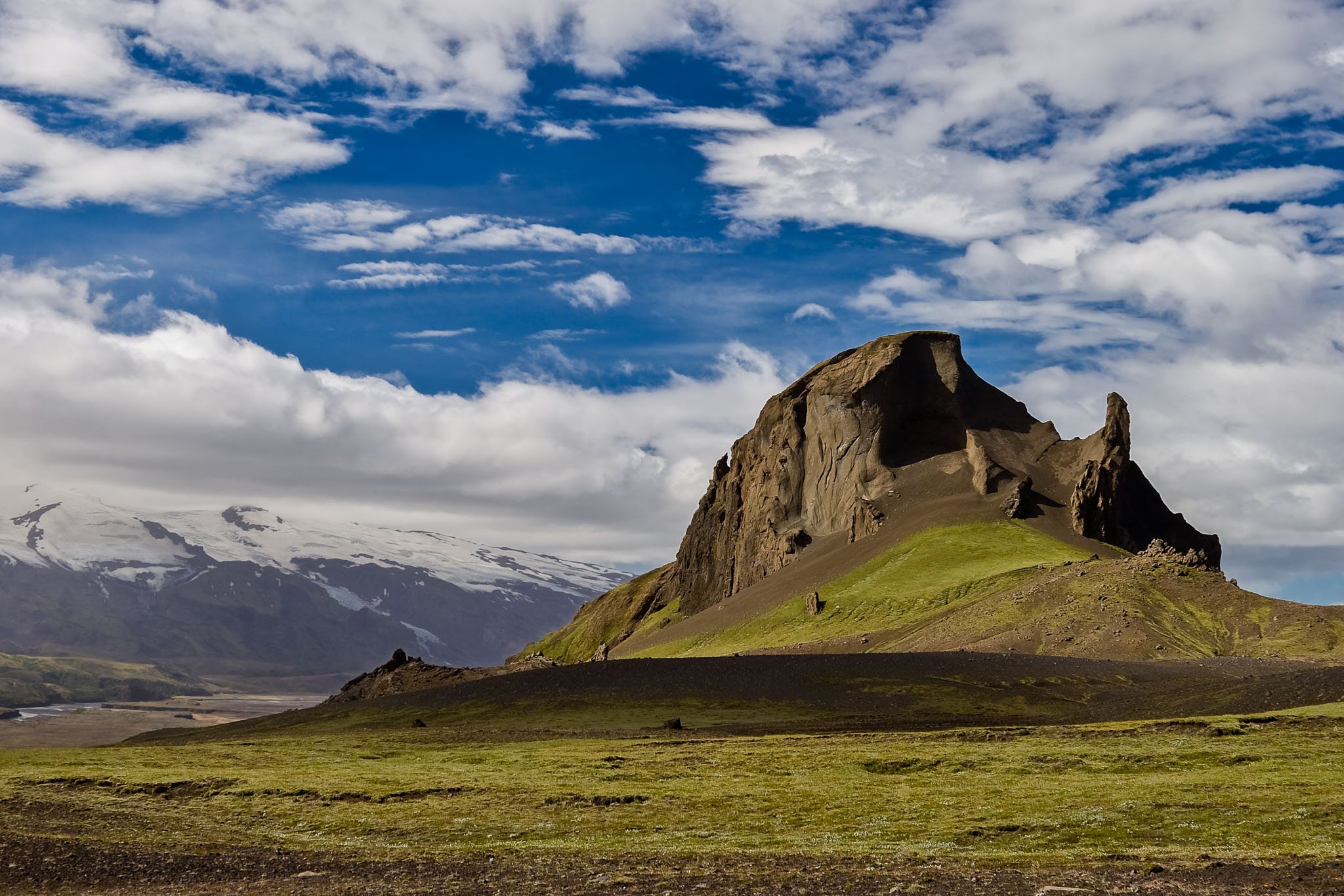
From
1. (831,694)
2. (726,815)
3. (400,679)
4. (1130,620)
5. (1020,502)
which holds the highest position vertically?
(1020,502)

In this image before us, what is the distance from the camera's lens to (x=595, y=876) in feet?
104

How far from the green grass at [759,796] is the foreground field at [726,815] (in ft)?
0.58

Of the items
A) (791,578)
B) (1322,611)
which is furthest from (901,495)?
(1322,611)

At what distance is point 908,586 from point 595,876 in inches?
4945

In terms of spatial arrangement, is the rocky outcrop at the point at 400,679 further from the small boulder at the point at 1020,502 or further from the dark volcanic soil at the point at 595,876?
the small boulder at the point at 1020,502

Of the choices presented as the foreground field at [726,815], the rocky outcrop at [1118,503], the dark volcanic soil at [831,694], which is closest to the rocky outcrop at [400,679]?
the dark volcanic soil at [831,694]

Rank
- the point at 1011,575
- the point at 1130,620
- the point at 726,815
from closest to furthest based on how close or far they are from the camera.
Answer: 1. the point at 726,815
2. the point at 1130,620
3. the point at 1011,575

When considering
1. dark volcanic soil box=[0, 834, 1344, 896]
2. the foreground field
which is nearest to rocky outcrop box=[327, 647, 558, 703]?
the foreground field

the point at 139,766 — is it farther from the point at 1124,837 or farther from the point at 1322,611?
the point at 1322,611

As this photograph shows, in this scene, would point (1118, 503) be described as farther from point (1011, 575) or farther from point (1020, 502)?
point (1011, 575)

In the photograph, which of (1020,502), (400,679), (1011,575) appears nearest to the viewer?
A: (400,679)

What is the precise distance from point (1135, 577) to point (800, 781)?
8179cm

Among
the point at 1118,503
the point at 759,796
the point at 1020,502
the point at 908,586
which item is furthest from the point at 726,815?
the point at 1118,503

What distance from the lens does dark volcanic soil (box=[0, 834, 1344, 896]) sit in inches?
1089
